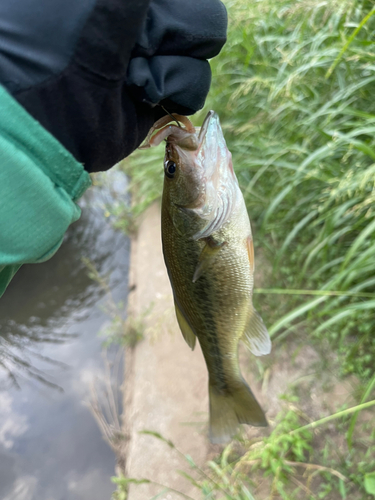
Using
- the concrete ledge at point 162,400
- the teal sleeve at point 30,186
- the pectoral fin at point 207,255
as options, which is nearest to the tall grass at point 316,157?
the pectoral fin at point 207,255

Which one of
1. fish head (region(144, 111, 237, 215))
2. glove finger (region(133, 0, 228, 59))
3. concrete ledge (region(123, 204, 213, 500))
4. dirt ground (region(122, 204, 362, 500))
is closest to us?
glove finger (region(133, 0, 228, 59))

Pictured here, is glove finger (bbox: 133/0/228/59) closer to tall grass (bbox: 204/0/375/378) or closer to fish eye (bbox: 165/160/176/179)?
fish eye (bbox: 165/160/176/179)

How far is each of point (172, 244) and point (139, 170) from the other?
137 inches

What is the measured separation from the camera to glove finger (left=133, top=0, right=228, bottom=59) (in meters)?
0.75

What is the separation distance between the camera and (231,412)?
4.65ft

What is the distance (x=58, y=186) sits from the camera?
2.36 ft

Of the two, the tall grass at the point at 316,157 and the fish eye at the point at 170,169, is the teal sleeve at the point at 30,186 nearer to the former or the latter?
the fish eye at the point at 170,169

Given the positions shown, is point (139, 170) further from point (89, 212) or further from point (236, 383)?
point (236, 383)

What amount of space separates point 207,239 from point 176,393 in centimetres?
173

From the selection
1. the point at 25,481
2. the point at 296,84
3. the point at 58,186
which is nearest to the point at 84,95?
the point at 58,186

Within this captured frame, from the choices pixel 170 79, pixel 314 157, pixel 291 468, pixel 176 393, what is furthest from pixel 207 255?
pixel 176 393

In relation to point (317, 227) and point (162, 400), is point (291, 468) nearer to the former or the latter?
point (162, 400)

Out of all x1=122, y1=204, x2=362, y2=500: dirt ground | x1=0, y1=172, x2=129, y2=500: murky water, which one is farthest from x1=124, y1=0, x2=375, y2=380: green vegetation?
x1=0, y1=172, x2=129, y2=500: murky water

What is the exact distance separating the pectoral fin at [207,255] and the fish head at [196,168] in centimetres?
11
